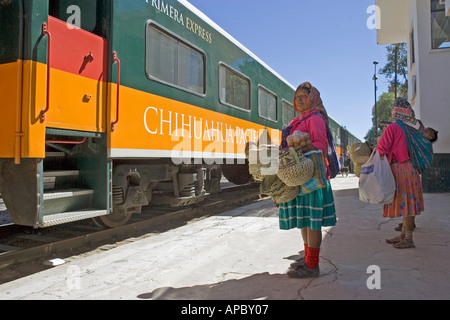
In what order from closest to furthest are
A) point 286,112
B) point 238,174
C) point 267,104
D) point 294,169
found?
point 294,169, point 267,104, point 238,174, point 286,112

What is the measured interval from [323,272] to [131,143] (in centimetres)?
267

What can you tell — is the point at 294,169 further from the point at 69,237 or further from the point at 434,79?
the point at 434,79

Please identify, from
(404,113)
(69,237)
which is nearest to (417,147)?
(404,113)

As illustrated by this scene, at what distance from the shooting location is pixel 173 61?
17.7ft

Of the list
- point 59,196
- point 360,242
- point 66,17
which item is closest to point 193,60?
point 66,17

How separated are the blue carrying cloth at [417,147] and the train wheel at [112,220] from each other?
12.4 feet

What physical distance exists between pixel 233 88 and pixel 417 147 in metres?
4.12

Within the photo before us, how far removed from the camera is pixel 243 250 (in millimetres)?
4039

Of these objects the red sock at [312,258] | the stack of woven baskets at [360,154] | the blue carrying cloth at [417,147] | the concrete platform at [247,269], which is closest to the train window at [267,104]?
the concrete platform at [247,269]

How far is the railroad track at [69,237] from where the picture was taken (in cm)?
389

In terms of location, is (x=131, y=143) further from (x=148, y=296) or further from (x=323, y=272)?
(x=323, y=272)

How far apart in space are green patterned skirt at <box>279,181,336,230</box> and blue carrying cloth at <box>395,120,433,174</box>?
1.52 metres

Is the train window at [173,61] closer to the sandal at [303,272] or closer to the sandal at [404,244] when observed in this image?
the sandal at [303,272]

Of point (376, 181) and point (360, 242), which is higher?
point (376, 181)
